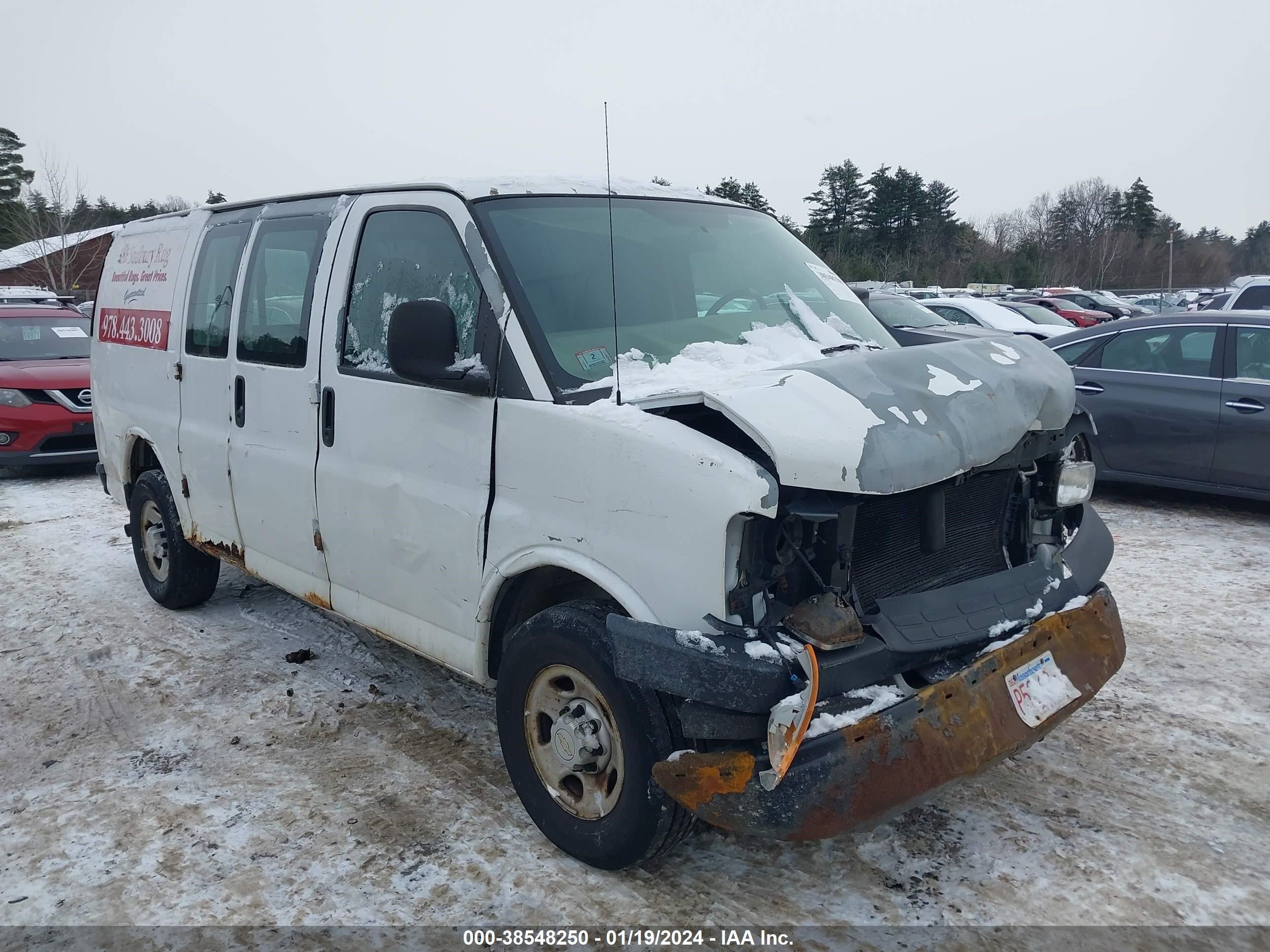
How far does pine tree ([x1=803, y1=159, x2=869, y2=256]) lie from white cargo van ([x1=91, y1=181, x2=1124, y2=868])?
5245 cm

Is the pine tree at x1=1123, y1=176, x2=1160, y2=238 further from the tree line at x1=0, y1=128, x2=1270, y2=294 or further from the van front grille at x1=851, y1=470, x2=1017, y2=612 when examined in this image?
the van front grille at x1=851, y1=470, x2=1017, y2=612

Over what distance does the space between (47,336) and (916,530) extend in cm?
1120

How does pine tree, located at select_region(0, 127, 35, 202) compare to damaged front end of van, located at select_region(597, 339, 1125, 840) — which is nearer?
damaged front end of van, located at select_region(597, 339, 1125, 840)

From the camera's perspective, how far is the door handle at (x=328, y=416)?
12.9 ft

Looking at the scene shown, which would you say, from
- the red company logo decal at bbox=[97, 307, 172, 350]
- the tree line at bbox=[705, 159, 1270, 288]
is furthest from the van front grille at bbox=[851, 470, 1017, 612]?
the tree line at bbox=[705, 159, 1270, 288]

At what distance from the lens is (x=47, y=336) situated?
11.0m

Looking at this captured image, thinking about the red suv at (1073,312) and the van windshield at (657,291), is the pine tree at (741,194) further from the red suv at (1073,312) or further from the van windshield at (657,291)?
the red suv at (1073,312)

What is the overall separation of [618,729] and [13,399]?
9299 millimetres

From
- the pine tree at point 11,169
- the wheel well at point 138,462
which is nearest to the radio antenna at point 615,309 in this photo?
the wheel well at point 138,462

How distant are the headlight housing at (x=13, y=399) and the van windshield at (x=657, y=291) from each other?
832cm

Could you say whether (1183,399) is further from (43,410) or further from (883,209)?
(883,209)

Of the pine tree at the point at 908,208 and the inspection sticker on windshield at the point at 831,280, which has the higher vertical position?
the pine tree at the point at 908,208

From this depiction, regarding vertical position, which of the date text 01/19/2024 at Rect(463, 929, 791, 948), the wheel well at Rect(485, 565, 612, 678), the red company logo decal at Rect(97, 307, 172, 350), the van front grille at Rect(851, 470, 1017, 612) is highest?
the red company logo decal at Rect(97, 307, 172, 350)

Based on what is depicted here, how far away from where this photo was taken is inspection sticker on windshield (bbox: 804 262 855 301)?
13.7ft
